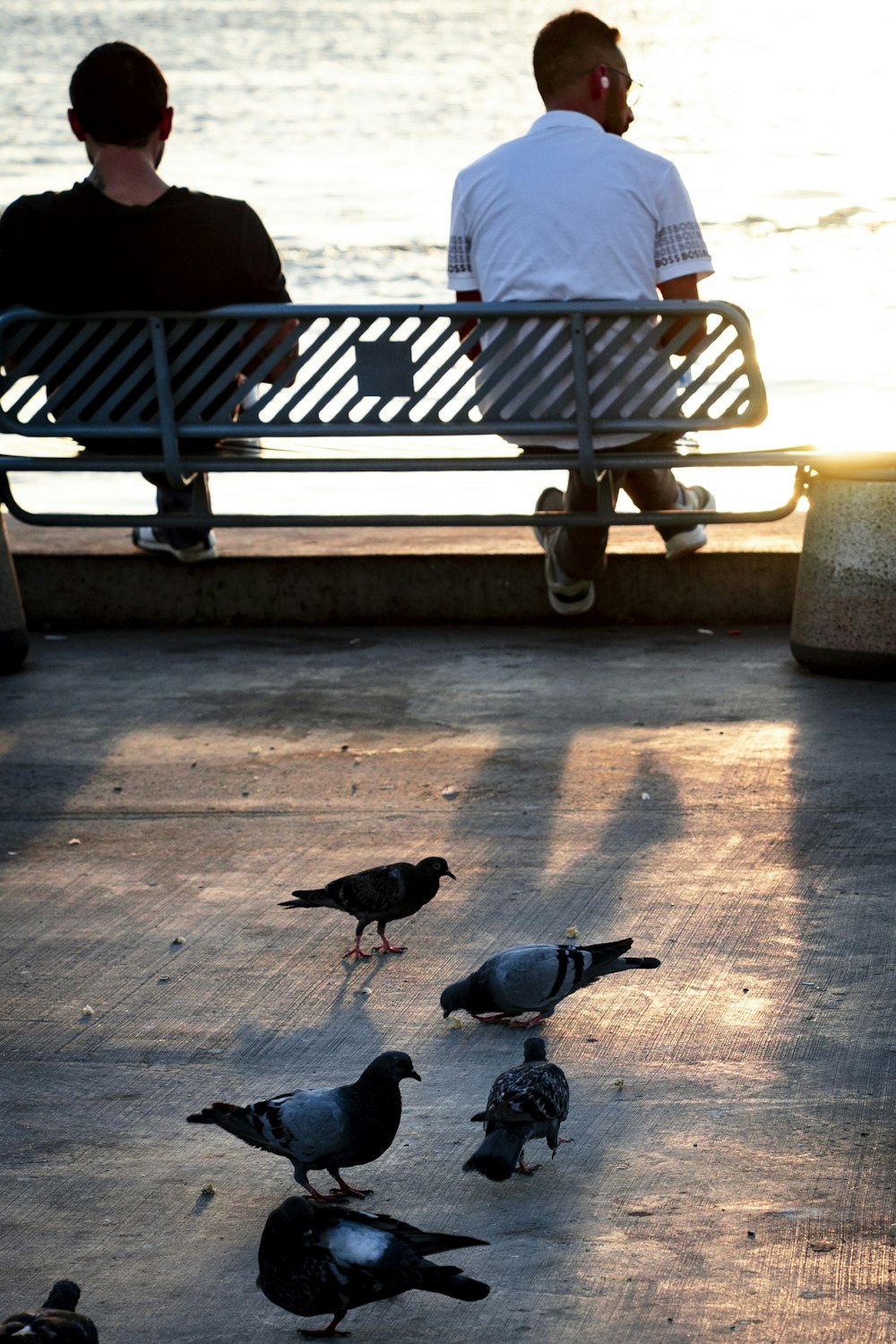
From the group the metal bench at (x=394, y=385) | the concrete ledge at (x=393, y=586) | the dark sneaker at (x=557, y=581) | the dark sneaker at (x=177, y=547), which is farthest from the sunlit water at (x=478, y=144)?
the dark sneaker at (x=177, y=547)

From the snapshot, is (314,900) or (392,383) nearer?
(314,900)

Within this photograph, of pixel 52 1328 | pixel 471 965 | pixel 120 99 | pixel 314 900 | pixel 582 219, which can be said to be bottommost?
pixel 471 965

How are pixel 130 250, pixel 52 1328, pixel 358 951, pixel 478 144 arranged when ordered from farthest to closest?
pixel 478 144 → pixel 130 250 → pixel 358 951 → pixel 52 1328

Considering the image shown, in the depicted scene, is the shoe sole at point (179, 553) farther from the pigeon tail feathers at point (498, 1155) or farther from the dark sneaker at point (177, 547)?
the pigeon tail feathers at point (498, 1155)

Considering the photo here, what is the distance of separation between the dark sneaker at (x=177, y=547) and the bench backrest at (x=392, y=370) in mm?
1092

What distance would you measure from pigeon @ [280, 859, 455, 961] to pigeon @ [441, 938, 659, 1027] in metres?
0.38

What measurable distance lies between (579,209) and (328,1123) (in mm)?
4007

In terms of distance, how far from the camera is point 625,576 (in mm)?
7750

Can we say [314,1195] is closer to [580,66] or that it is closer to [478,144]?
[580,66]

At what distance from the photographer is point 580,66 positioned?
6.93 metres

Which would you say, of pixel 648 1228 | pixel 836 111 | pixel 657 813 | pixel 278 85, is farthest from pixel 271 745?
pixel 278 85

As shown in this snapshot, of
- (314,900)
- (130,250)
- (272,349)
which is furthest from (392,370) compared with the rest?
(314,900)

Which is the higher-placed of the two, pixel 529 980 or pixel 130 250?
pixel 130 250

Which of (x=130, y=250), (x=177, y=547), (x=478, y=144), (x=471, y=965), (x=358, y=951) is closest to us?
(x=471, y=965)
